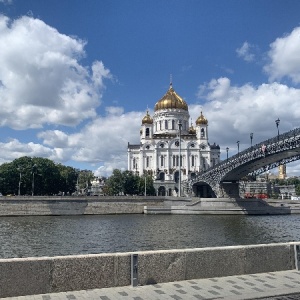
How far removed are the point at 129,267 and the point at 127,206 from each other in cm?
5569

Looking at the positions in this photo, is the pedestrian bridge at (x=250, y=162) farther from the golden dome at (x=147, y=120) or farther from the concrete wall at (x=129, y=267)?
the concrete wall at (x=129, y=267)

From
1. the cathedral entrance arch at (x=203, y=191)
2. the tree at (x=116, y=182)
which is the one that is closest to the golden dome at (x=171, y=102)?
the cathedral entrance arch at (x=203, y=191)

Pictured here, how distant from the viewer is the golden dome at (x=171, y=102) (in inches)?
4668

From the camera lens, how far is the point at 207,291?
335 inches

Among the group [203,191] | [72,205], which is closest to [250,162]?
[72,205]

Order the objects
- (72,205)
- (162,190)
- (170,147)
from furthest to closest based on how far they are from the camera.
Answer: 1. (170,147)
2. (162,190)
3. (72,205)

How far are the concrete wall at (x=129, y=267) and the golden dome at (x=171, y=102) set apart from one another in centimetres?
10918

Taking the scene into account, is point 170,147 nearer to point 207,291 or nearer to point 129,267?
point 129,267

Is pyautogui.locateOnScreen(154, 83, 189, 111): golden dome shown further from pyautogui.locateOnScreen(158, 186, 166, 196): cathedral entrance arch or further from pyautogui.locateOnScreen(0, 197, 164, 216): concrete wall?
pyautogui.locateOnScreen(0, 197, 164, 216): concrete wall

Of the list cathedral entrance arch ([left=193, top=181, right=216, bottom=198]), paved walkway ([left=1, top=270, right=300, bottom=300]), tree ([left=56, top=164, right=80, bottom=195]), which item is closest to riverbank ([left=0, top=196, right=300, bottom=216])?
cathedral entrance arch ([left=193, top=181, right=216, bottom=198])

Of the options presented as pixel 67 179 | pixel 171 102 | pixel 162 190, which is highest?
pixel 171 102

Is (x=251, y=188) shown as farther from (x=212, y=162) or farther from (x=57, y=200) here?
(x=57, y=200)

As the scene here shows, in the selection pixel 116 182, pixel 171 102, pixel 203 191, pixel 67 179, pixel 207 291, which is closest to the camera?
pixel 207 291

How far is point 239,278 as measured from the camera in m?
9.64
